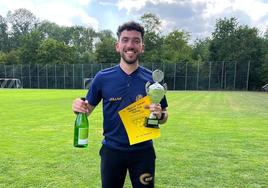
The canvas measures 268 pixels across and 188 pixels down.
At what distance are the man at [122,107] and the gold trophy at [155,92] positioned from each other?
74 mm

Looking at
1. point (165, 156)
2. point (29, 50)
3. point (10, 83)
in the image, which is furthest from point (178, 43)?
point (165, 156)

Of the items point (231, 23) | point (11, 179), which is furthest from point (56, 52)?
point (11, 179)

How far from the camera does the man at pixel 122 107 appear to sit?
10.2 feet

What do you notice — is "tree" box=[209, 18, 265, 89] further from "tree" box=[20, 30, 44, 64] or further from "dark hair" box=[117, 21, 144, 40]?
"dark hair" box=[117, 21, 144, 40]

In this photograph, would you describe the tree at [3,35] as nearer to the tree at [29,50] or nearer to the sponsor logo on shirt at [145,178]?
the tree at [29,50]

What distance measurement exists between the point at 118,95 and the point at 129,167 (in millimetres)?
616

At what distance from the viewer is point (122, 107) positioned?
3141mm

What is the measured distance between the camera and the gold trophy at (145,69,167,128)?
3.01 meters

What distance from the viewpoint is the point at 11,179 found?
5781 millimetres

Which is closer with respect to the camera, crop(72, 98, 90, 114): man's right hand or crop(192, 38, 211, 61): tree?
crop(72, 98, 90, 114): man's right hand

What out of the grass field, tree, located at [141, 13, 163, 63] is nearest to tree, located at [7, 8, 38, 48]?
tree, located at [141, 13, 163, 63]

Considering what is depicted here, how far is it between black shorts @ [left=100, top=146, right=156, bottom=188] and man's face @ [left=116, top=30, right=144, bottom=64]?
0.77 meters

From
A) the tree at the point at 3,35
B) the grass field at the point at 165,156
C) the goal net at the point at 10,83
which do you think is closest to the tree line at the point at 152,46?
the tree at the point at 3,35

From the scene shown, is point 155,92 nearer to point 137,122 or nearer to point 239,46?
point 137,122
